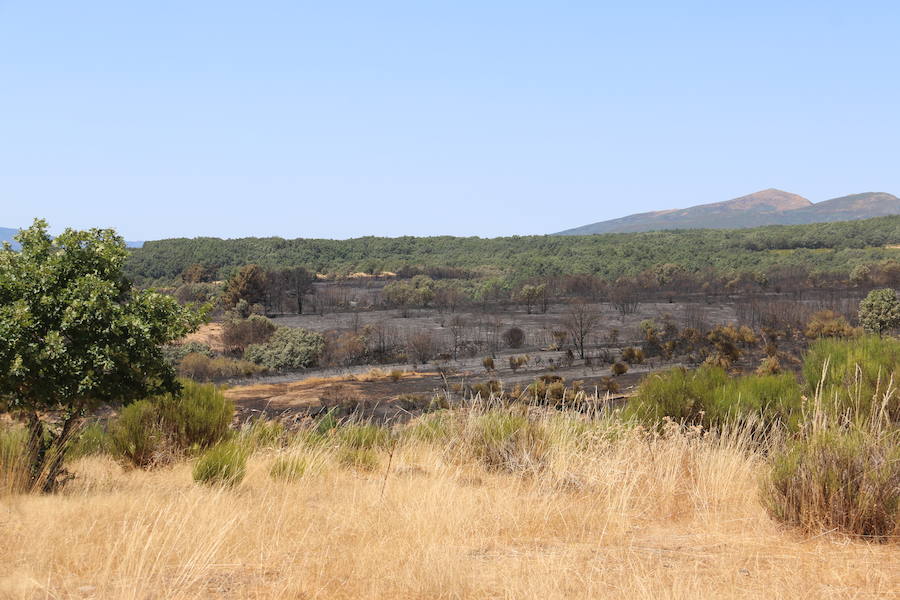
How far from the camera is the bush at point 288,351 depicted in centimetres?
3594

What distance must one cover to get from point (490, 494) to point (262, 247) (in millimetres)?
95805

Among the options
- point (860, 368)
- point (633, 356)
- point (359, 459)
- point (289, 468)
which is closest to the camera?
point (289, 468)

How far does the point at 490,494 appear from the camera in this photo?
237 inches

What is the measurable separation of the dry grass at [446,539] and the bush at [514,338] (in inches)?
1270

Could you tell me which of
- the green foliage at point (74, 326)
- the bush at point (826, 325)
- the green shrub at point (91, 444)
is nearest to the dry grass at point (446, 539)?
the green foliage at point (74, 326)

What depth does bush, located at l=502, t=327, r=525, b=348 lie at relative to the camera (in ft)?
129

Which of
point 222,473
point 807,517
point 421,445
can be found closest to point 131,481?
point 222,473

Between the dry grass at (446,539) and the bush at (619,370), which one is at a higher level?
the dry grass at (446,539)

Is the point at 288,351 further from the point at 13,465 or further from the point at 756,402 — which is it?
the point at 13,465

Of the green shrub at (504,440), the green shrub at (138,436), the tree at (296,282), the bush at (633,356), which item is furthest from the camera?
the tree at (296,282)

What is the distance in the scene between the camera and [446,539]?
4.62 meters

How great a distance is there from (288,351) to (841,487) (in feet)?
109

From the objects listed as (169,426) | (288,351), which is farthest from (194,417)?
(288,351)

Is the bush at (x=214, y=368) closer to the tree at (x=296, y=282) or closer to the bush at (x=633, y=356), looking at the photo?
the bush at (x=633, y=356)
